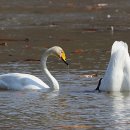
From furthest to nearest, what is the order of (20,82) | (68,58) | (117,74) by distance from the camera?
(68,58) < (20,82) < (117,74)

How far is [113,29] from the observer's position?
2656 centimetres

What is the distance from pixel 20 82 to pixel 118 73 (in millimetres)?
1889

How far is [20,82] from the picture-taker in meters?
15.2

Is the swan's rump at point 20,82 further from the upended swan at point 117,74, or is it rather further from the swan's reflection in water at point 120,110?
the swan's reflection in water at point 120,110

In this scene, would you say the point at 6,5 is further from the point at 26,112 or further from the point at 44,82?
the point at 26,112

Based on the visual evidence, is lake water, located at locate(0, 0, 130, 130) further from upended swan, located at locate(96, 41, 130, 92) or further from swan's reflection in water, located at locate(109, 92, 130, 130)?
upended swan, located at locate(96, 41, 130, 92)

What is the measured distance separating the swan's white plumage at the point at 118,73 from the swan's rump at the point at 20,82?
48.8 inches

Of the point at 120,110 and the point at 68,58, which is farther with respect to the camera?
the point at 68,58

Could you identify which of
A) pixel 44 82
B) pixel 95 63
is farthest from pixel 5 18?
pixel 44 82

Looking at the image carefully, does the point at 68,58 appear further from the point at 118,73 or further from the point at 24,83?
the point at 118,73

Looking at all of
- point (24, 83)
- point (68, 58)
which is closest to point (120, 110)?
point (24, 83)

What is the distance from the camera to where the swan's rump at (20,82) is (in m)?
15.1

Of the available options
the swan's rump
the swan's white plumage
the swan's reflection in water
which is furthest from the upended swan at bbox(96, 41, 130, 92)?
the swan's rump

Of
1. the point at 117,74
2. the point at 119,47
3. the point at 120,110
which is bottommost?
the point at 120,110
